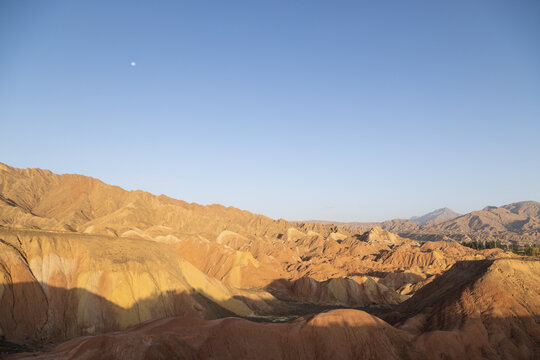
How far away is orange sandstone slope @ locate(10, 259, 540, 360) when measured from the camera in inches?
774

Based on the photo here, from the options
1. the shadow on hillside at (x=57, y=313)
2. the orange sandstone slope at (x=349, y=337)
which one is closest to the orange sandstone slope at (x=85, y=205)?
the shadow on hillside at (x=57, y=313)

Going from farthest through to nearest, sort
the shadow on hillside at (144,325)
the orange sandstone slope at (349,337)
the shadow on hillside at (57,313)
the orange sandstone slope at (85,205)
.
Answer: the orange sandstone slope at (85,205), the shadow on hillside at (57,313), the shadow on hillside at (144,325), the orange sandstone slope at (349,337)

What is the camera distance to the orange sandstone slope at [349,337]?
64.5 ft

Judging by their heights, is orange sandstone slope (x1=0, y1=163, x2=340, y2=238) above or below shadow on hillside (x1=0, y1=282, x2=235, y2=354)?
above

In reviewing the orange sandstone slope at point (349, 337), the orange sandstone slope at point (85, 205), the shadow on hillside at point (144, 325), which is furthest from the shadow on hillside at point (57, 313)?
the orange sandstone slope at point (85, 205)

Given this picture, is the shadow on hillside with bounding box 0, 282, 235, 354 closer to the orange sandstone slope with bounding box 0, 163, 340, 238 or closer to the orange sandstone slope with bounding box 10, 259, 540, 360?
the orange sandstone slope with bounding box 10, 259, 540, 360

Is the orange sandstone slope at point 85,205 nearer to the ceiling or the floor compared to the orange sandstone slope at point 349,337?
nearer to the ceiling

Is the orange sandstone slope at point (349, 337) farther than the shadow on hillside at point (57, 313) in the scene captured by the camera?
No

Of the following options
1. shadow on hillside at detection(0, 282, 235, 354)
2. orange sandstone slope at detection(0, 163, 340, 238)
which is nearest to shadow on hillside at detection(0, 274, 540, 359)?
shadow on hillside at detection(0, 282, 235, 354)

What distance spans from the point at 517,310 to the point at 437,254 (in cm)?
6202

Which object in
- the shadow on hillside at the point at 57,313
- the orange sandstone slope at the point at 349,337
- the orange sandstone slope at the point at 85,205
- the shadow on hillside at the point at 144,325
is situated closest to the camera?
the orange sandstone slope at the point at 349,337

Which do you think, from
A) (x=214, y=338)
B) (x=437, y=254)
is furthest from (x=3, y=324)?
(x=437, y=254)

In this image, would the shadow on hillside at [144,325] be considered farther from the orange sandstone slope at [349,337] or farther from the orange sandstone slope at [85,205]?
the orange sandstone slope at [85,205]

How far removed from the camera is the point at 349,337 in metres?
22.3
